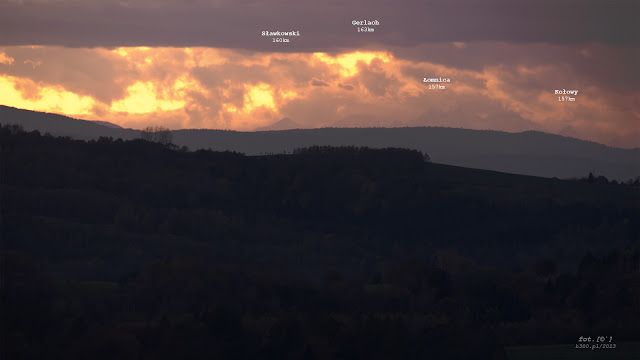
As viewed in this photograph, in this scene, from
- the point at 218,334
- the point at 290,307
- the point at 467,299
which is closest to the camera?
the point at 218,334

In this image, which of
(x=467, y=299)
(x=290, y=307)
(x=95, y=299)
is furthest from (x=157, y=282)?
(x=467, y=299)

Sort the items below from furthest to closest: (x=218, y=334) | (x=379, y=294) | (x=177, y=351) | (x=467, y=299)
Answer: (x=379, y=294)
(x=467, y=299)
(x=218, y=334)
(x=177, y=351)

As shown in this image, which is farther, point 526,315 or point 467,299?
point 467,299

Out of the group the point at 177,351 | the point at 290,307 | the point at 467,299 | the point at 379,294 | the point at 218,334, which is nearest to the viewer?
the point at 177,351

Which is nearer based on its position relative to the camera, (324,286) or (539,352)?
(539,352)

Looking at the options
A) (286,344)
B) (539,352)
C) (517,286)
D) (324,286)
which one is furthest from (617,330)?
(324,286)

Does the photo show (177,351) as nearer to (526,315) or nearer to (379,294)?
(526,315)

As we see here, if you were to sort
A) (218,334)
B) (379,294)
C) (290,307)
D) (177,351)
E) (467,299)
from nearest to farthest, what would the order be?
(177,351)
(218,334)
(290,307)
(467,299)
(379,294)

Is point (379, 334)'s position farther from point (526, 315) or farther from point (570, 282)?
point (570, 282)
